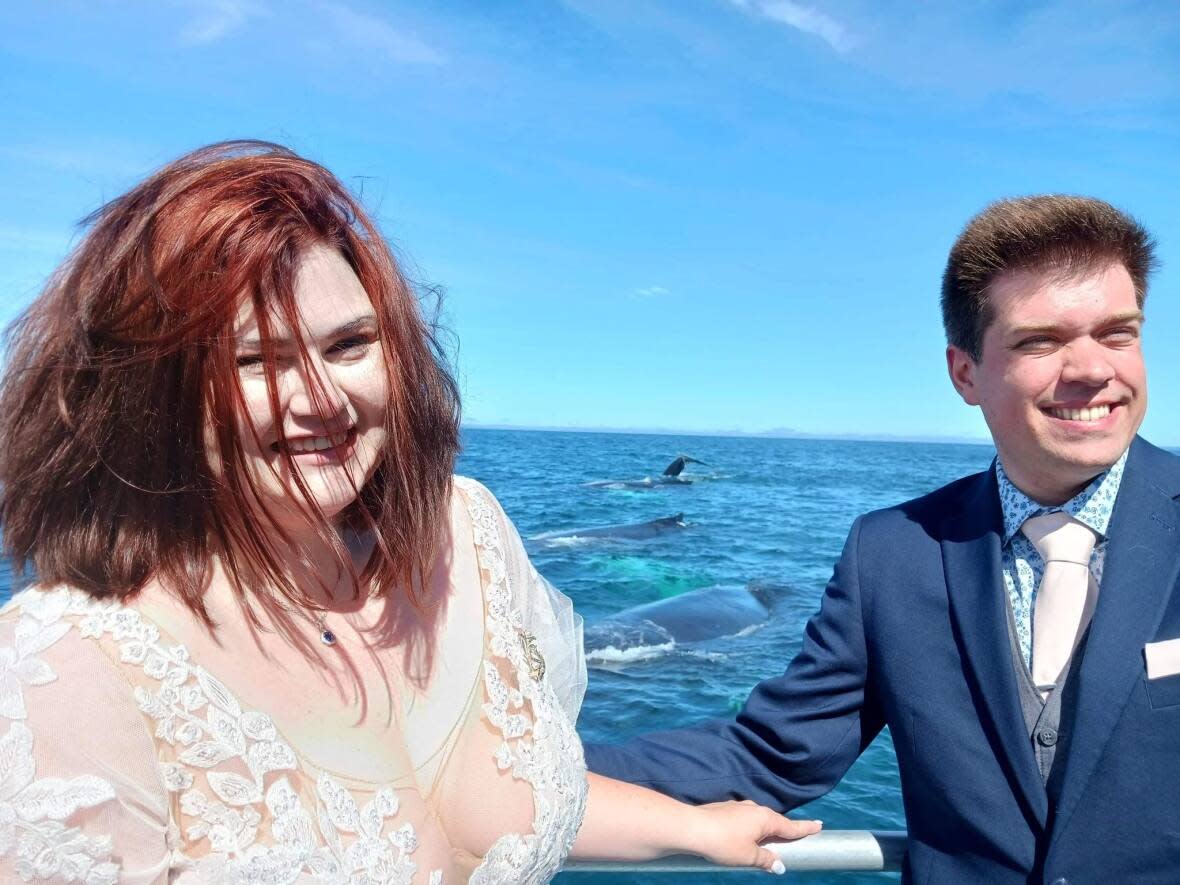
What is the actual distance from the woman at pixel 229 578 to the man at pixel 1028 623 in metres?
0.75

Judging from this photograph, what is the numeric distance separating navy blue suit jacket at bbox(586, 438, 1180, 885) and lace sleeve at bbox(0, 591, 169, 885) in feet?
4.33

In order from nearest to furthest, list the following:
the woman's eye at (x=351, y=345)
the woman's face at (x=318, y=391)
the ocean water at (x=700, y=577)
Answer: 1. the woman's face at (x=318, y=391)
2. the woman's eye at (x=351, y=345)
3. the ocean water at (x=700, y=577)

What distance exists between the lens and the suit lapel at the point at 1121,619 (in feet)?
6.16

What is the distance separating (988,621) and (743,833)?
0.80 metres

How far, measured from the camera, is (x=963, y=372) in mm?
2348

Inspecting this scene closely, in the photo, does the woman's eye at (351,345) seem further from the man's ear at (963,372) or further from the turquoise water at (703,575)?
the turquoise water at (703,575)

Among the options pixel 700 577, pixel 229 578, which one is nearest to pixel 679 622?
pixel 700 577

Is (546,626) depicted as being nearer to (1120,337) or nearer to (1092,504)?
(1092,504)

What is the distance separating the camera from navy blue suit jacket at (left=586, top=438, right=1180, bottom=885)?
73.5 inches

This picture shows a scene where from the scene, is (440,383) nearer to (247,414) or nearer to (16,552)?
(247,414)

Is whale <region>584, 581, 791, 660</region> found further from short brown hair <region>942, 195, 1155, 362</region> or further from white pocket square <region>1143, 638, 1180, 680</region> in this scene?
white pocket square <region>1143, 638, 1180, 680</region>

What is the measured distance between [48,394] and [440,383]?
0.81m

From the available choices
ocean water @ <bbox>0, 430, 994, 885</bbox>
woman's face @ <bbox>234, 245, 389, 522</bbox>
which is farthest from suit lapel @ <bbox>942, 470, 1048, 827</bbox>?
woman's face @ <bbox>234, 245, 389, 522</bbox>

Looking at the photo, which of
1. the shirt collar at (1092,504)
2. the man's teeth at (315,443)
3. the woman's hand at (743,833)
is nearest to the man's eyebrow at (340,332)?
the man's teeth at (315,443)
